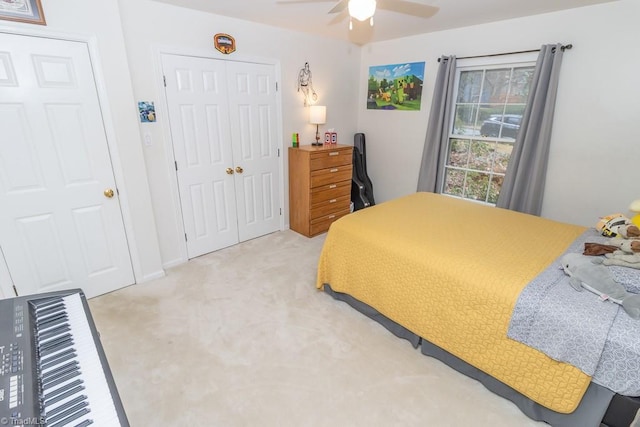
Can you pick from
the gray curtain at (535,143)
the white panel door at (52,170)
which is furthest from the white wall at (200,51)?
the gray curtain at (535,143)

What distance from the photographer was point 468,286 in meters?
1.69

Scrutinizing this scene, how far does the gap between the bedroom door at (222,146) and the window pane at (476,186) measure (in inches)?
91.4

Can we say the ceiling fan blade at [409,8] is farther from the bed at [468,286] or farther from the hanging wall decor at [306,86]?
the bed at [468,286]

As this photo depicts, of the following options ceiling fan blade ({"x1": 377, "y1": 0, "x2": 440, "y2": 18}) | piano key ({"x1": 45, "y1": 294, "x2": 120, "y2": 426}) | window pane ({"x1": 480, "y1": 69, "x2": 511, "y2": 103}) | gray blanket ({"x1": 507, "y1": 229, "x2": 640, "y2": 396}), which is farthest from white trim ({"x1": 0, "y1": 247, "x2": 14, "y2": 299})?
window pane ({"x1": 480, "y1": 69, "x2": 511, "y2": 103})

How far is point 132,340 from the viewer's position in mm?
2090

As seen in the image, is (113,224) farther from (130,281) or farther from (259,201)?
(259,201)

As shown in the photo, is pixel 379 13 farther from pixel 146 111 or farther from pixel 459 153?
pixel 146 111

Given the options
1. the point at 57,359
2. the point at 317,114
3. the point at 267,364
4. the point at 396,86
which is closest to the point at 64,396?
the point at 57,359

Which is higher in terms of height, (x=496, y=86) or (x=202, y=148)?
(x=496, y=86)

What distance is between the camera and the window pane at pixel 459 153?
3688mm

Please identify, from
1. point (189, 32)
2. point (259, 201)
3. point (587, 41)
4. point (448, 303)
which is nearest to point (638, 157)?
point (587, 41)

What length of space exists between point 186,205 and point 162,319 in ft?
3.83

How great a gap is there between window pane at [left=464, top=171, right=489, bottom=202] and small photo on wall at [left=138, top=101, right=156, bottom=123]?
11.2 ft

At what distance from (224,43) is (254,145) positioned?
101 centimetres
